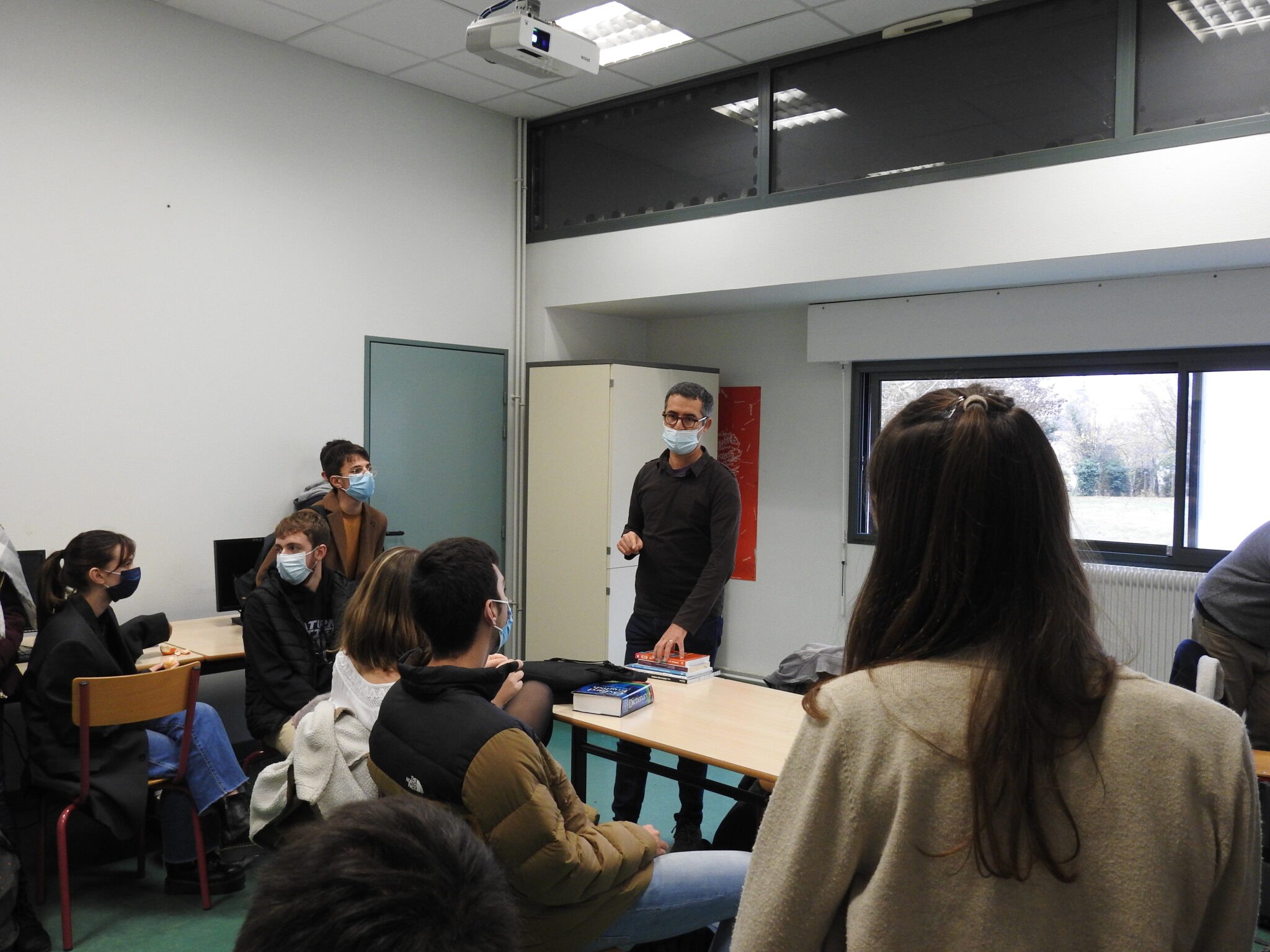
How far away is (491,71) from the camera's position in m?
5.02

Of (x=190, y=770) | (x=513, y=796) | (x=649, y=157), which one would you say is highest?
(x=649, y=157)

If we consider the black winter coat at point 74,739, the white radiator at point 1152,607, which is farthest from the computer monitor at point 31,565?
the white radiator at point 1152,607

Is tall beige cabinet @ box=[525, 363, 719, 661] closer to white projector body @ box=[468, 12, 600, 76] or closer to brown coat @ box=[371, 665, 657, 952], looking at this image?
white projector body @ box=[468, 12, 600, 76]

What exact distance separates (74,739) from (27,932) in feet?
1.75

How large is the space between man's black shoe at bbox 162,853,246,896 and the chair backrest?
603 millimetres

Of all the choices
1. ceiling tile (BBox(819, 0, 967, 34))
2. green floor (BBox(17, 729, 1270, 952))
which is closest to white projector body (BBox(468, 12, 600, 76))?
ceiling tile (BBox(819, 0, 967, 34))

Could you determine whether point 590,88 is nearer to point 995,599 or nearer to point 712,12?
point 712,12

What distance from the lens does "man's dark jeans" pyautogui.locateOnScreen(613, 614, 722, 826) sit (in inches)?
130

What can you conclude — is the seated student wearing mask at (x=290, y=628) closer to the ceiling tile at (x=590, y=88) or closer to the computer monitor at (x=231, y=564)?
the computer monitor at (x=231, y=564)

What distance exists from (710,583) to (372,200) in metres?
2.92

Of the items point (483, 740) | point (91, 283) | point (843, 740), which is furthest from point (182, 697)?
point (843, 740)

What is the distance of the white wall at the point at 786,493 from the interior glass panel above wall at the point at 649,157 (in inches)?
36.4

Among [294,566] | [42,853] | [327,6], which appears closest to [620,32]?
[327,6]

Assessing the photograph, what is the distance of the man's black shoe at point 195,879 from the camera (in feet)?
10.5
